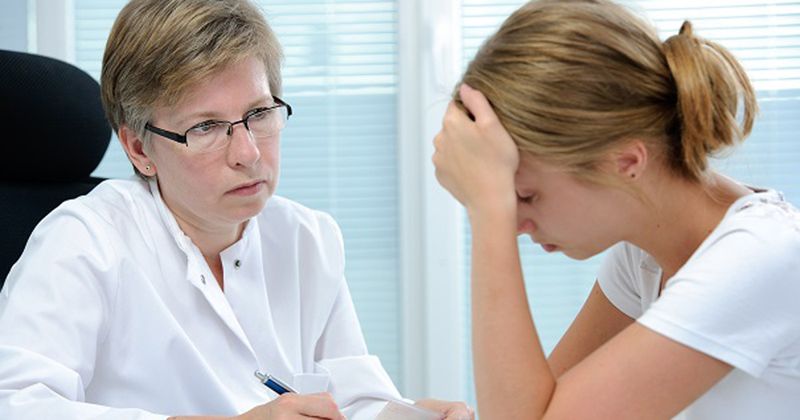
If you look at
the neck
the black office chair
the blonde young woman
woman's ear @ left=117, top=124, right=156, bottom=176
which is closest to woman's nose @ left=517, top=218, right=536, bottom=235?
the blonde young woman

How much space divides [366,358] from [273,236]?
28 cm

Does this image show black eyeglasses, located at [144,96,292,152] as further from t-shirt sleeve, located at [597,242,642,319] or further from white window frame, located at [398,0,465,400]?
white window frame, located at [398,0,465,400]

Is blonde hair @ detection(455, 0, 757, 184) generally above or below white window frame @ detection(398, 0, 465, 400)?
above

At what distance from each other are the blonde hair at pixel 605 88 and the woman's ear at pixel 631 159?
11 mm

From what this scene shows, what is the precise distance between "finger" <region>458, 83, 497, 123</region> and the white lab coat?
0.54 meters

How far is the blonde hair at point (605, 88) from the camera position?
1.09m

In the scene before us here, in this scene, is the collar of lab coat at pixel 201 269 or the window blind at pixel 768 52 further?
the window blind at pixel 768 52

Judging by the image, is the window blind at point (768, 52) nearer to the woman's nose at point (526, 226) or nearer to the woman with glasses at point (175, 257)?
the woman with glasses at point (175, 257)

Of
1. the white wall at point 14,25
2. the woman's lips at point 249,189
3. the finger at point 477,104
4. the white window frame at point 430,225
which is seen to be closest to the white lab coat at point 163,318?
the woman's lips at point 249,189

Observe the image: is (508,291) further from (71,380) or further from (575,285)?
(575,285)

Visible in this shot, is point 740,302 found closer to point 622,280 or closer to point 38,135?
point 622,280

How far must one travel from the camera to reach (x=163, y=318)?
5.06ft

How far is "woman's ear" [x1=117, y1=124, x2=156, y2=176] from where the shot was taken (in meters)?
Answer: 1.63

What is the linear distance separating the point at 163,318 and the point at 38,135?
1.59ft
